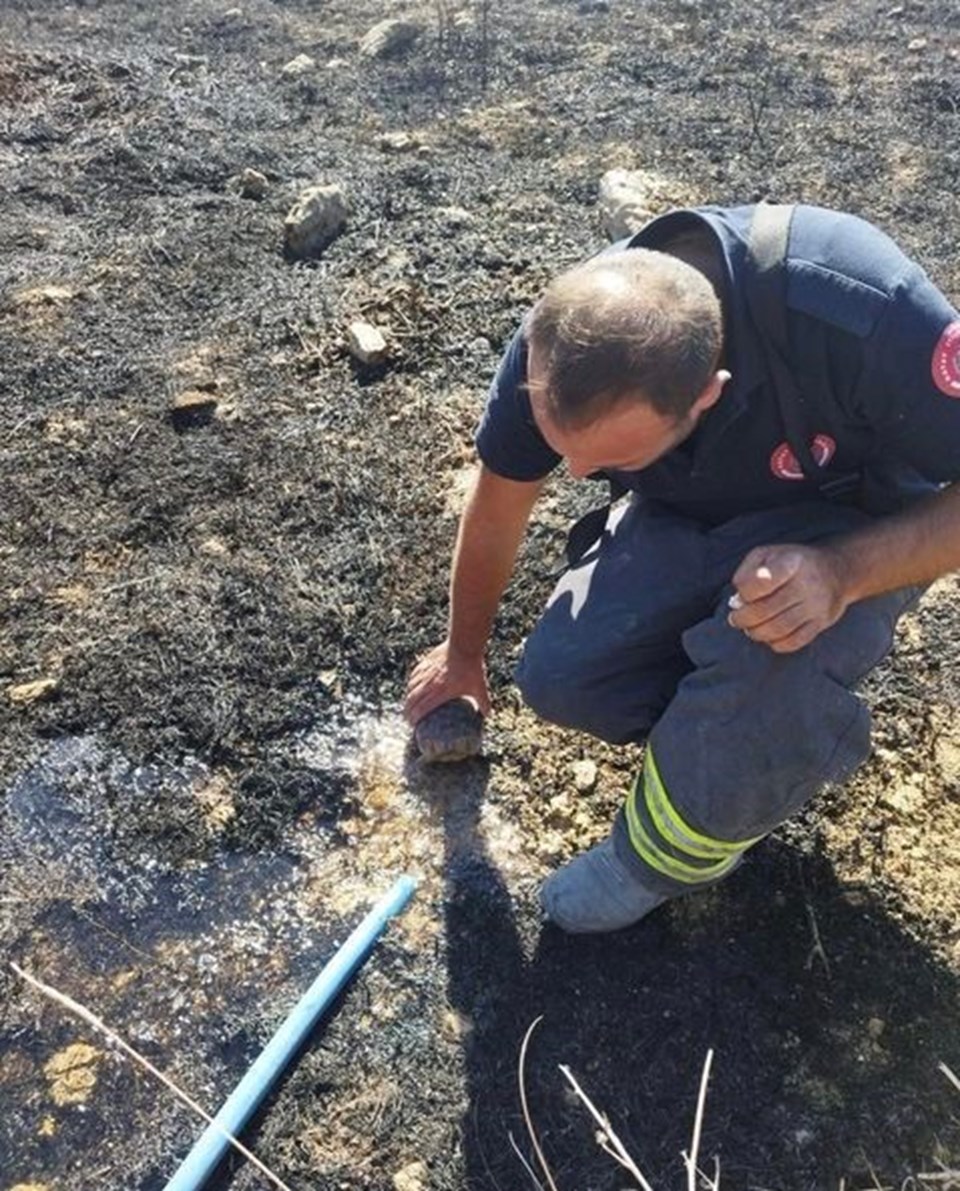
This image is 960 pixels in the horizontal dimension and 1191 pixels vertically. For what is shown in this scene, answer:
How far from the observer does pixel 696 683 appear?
207 cm

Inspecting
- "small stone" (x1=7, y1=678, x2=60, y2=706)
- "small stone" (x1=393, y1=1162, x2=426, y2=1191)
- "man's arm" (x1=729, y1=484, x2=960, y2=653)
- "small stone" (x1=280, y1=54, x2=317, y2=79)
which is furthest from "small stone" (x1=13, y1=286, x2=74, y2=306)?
"small stone" (x1=393, y1=1162, x2=426, y2=1191)

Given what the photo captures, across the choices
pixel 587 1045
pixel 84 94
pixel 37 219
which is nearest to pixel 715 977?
pixel 587 1045

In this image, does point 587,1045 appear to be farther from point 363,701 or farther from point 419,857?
point 363,701

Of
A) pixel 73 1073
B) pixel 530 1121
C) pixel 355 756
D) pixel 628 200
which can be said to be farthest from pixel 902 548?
pixel 628 200

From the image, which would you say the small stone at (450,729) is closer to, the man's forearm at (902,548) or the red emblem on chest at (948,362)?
the man's forearm at (902,548)

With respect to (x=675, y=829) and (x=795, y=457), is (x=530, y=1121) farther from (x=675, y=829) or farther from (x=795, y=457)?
(x=795, y=457)

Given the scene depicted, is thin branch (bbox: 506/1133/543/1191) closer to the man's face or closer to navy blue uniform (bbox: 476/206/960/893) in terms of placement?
navy blue uniform (bbox: 476/206/960/893)

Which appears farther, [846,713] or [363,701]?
[363,701]

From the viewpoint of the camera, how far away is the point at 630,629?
2250mm

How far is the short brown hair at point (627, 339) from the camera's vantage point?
1728mm

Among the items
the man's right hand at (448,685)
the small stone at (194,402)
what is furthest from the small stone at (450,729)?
the small stone at (194,402)

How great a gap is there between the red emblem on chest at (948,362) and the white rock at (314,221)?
9.10ft

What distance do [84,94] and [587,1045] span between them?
479 centimetres

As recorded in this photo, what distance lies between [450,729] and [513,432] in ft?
2.37
